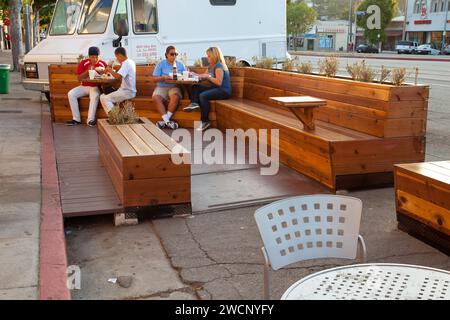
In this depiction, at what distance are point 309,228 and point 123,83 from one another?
7.60 meters

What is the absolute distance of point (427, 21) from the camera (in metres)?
70.8

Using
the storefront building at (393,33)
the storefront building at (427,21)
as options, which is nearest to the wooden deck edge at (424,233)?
the storefront building at (427,21)

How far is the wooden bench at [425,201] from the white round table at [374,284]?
2.00 m

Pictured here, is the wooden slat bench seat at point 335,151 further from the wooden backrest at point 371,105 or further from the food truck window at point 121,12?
the food truck window at point 121,12

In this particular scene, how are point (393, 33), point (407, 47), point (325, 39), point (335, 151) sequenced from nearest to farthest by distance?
1. point (335, 151)
2. point (407, 47)
3. point (393, 33)
4. point (325, 39)

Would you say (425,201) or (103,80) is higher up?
(103,80)

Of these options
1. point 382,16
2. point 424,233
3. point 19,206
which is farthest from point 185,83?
point 382,16

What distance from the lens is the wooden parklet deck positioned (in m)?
5.61

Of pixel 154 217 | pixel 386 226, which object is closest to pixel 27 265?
pixel 154 217

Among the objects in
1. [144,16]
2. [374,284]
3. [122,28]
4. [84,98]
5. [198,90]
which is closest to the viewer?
[374,284]

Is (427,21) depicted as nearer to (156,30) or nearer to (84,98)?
(156,30)

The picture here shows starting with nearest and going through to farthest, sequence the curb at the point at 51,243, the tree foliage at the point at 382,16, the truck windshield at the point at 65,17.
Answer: the curb at the point at 51,243 < the truck windshield at the point at 65,17 < the tree foliage at the point at 382,16

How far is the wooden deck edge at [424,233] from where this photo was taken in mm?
4531

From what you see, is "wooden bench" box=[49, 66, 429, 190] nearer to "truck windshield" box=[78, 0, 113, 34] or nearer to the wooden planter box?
the wooden planter box
